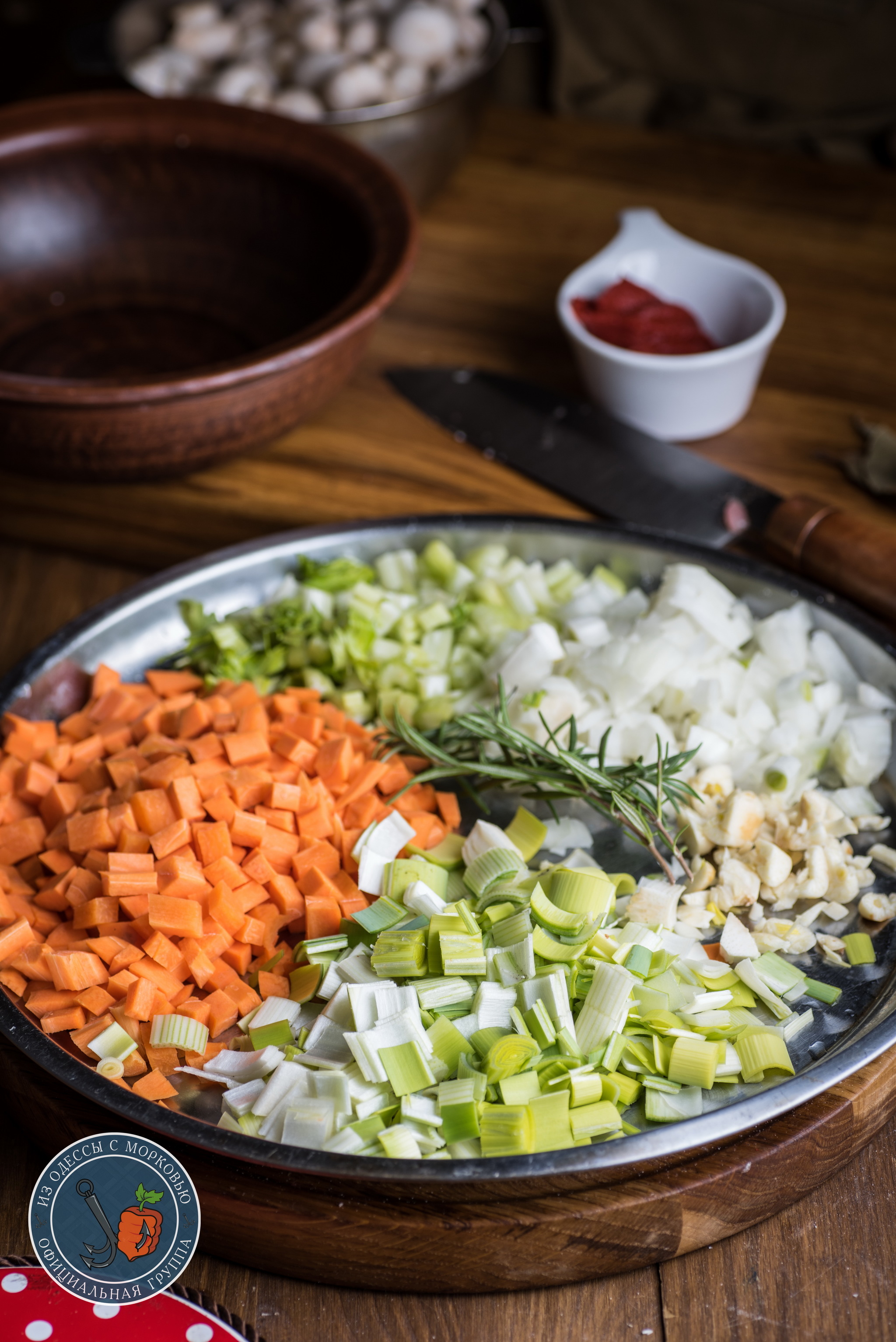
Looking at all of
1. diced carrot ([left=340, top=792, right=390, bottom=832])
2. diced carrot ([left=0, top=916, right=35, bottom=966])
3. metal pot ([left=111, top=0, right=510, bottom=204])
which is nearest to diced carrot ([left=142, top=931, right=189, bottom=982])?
diced carrot ([left=0, top=916, right=35, bottom=966])

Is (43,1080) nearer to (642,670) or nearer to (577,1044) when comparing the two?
(577,1044)

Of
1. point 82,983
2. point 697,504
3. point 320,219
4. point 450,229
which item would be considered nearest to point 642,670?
point 697,504

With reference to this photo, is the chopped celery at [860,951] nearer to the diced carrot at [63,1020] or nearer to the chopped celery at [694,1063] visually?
the chopped celery at [694,1063]

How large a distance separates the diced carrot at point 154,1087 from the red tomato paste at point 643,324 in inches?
42.3

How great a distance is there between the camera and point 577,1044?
929 millimetres

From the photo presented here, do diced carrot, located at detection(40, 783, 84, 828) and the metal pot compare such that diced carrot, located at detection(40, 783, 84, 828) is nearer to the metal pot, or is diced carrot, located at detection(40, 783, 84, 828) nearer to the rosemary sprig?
the rosemary sprig

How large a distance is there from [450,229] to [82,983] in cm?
146

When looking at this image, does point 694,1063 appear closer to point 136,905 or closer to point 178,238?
point 136,905

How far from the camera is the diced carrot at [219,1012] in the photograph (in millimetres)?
980

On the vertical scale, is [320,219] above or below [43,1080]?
above

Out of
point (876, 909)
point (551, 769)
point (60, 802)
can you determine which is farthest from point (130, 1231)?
point (876, 909)

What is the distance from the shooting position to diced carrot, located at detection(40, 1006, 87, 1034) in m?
0.96

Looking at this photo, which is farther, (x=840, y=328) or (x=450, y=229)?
(x=450, y=229)

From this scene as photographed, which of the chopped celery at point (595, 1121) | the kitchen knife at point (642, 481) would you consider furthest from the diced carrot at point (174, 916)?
the kitchen knife at point (642, 481)
